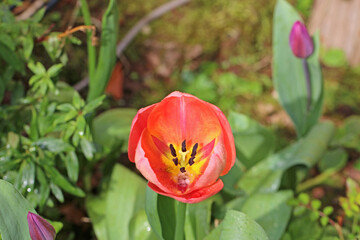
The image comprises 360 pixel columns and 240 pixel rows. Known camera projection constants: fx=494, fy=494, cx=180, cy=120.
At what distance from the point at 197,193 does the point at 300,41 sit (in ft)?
2.52

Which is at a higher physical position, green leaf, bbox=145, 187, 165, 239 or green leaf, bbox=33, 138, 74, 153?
green leaf, bbox=33, 138, 74, 153

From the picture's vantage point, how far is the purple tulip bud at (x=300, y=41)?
5.01 ft

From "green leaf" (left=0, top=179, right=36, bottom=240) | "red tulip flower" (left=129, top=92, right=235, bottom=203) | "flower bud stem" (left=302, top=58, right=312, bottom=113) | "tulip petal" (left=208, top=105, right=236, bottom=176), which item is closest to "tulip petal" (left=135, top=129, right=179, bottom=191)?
"red tulip flower" (left=129, top=92, right=235, bottom=203)

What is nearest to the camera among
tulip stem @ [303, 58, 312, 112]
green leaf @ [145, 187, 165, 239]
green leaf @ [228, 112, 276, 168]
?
green leaf @ [145, 187, 165, 239]

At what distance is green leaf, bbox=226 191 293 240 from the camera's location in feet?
4.81

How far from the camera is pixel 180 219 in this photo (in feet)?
3.76

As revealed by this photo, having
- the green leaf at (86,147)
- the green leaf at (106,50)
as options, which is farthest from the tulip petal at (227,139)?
the green leaf at (106,50)

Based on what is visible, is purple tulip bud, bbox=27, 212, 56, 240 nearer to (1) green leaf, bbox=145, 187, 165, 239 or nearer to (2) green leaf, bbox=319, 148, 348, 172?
(1) green leaf, bbox=145, 187, 165, 239

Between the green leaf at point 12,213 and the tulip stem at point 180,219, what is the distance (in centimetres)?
32

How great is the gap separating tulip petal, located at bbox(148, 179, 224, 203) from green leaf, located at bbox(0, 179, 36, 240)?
273mm

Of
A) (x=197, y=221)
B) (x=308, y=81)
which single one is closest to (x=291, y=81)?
(x=308, y=81)

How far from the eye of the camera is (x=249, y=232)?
1.02 metres

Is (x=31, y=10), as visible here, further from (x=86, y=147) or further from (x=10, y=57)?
(x=86, y=147)

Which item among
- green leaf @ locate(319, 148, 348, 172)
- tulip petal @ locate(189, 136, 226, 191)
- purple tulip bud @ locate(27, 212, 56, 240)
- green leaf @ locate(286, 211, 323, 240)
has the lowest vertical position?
green leaf @ locate(319, 148, 348, 172)
